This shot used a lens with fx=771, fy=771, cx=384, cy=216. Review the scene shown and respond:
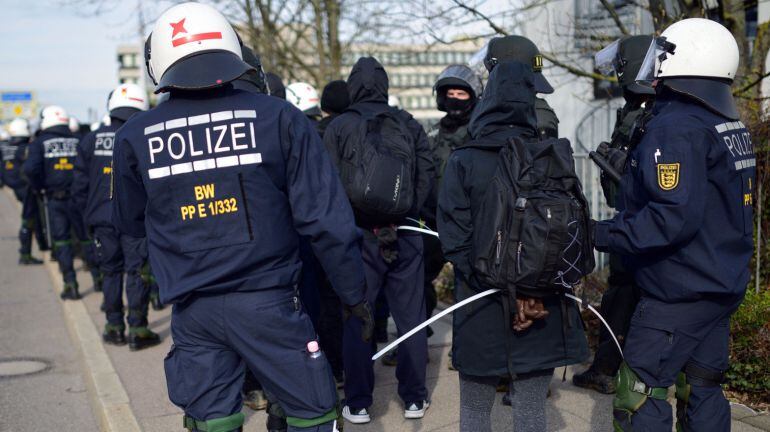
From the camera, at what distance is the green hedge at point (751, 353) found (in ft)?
15.2

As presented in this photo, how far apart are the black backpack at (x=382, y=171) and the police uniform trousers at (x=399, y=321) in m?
0.27

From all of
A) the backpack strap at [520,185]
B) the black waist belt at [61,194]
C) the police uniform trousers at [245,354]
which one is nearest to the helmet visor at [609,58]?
the backpack strap at [520,185]

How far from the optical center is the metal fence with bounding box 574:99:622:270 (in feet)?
27.5

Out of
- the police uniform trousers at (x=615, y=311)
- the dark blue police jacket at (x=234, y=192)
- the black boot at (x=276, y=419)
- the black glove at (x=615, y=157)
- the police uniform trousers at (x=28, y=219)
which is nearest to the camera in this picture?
the dark blue police jacket at (x=234, y=192)

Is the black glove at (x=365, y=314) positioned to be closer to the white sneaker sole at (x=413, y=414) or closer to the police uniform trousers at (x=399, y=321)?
the police uniform trousers at (x=399, y=321)

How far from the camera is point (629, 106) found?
4781 millimetres

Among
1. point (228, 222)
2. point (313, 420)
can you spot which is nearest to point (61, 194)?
point (228, 222)

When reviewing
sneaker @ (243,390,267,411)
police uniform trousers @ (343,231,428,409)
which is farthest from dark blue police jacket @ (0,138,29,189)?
police uniform trousers @ (343,231,428,409)

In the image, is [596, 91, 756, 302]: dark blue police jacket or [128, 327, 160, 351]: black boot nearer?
[596, 91, 756, 302]: dark blue police jacket

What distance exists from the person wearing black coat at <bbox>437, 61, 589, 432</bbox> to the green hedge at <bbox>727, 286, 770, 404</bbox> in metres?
1.88

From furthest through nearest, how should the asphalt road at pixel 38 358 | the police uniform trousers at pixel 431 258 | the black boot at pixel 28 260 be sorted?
1. the black boot at pixel 28 260
2. the police uniform trousers at pixel 431 258
3. the asphalt road at pixel 38 358

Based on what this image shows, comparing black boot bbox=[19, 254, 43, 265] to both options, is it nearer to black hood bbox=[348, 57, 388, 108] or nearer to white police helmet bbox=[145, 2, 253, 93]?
black hood bbox=[348, 57, 388, 108]

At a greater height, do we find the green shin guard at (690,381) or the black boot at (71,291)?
the green shin guard at (690,381)

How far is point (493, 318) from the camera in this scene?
3.31m
